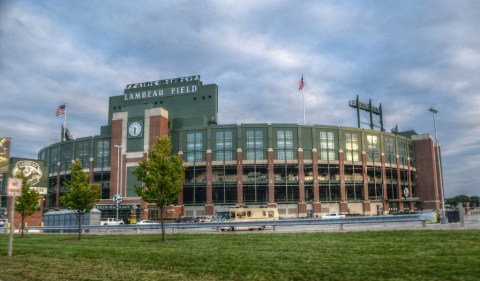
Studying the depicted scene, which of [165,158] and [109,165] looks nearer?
[165,158]

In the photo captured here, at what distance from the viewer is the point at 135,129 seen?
92000mm

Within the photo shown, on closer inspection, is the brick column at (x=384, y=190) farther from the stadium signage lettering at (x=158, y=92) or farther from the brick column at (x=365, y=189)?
the stadium signage lettering at (x=158, y=92)

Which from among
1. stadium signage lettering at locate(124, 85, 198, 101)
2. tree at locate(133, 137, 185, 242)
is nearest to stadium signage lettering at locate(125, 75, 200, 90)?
stadium signage lettering at locate(124, 85, 198, 101)

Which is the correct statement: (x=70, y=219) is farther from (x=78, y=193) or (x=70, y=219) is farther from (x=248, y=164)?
(x=248, y=164)

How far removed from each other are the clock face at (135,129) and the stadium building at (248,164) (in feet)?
0.74

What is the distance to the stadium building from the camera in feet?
289

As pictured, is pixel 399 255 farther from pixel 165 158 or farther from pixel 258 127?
pixel 258 127

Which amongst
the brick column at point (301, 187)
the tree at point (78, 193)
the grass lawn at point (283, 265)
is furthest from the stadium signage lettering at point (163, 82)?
the grass lawn at point (283, 265)

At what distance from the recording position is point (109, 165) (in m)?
95.4

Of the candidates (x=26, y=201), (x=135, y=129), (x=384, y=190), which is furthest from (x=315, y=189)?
(x=26, y=201)

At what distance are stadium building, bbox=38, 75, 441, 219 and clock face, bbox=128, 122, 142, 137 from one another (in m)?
0.22

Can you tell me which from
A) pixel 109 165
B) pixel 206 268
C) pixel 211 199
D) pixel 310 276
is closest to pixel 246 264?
pixel 206 268

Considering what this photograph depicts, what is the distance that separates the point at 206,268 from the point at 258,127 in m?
78.5

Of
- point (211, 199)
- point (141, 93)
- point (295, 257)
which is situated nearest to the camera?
point (295, 257)
